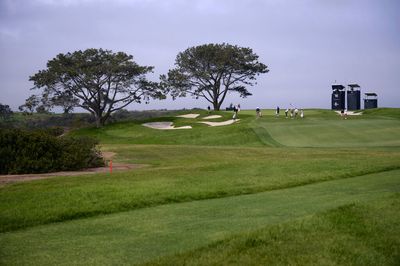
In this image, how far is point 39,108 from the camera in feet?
181

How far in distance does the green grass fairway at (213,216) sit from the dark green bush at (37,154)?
12.0 feet

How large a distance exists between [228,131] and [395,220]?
32444 millimetres

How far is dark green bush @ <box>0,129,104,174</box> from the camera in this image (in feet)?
60.3

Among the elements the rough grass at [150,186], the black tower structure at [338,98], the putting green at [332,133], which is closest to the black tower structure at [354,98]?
the black tower structure at [338,98]

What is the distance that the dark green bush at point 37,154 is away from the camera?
1839 cm

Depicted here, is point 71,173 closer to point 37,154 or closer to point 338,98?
point 37,154

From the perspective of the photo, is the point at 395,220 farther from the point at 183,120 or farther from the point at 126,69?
the point at 126,69

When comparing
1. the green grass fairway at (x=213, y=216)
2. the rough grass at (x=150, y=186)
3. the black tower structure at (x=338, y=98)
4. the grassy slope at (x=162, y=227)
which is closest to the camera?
the green grass fairway at (x=213, y=216)

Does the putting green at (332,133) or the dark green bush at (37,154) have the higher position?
the dark green bush at (37,154)

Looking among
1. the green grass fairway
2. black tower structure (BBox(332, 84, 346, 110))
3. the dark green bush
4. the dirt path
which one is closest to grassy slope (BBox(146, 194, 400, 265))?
the green grass fairway

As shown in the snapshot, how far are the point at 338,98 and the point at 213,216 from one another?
58465 mm

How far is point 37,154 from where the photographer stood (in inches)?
A: 748

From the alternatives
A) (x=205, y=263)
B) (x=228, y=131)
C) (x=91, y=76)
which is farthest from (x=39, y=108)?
(x=205, y=263)

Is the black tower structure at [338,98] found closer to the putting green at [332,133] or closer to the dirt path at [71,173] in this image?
the putting green at [332,133]
